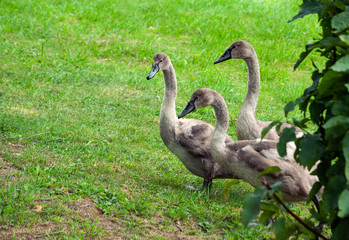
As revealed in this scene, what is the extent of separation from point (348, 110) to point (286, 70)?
311 inches

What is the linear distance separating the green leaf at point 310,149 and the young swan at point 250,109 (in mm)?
3255

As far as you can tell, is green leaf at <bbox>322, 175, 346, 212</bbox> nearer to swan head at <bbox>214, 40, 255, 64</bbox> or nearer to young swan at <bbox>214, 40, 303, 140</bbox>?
young swan at <bbox>214, 40, 303, 140</bbox>

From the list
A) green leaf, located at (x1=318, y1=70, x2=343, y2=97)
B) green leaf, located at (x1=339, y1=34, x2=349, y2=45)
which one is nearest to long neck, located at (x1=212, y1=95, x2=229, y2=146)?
green leaf, located at (x1=318, y1=70, x2=343, y2=97)

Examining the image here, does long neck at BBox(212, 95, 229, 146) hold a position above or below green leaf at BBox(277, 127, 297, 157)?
below

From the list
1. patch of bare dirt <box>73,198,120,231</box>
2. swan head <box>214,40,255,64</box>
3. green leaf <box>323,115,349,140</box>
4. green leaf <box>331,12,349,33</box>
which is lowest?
patch of bare dirt <box>73,198,120,231</box>

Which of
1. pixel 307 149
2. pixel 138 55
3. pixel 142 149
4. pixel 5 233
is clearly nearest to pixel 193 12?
pixel 138 55

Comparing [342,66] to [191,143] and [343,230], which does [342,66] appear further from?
[191,143]

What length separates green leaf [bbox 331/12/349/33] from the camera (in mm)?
2234

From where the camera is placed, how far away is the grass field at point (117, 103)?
4.50 m

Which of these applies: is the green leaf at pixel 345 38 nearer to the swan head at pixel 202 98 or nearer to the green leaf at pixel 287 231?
the green leaf at pixel 287 231

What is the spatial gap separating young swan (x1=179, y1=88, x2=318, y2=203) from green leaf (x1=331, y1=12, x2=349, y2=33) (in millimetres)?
2406

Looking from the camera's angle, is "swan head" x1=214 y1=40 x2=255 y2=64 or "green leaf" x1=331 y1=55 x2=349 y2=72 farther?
"swan head" x1=214 y1=40 x2=255 y2=64

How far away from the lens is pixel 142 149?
21.1ft

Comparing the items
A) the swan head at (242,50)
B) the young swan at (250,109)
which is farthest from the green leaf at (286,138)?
the swan head at (242,50)
